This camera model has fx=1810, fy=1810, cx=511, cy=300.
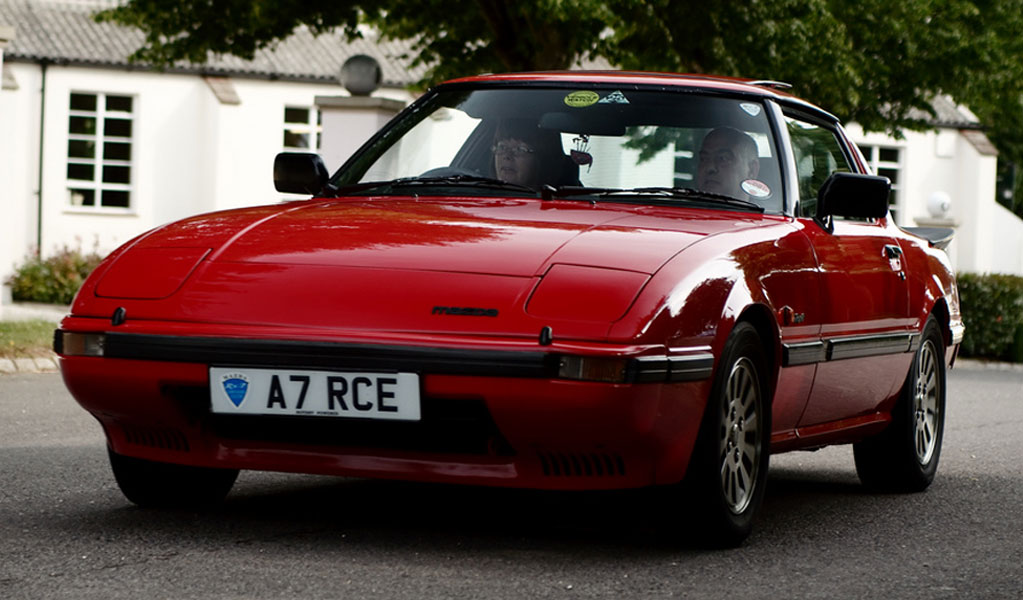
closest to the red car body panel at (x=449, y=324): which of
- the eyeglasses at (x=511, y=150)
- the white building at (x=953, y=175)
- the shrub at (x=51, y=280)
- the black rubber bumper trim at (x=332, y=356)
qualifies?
the black rubber bumper trim at (x=332, y=356)

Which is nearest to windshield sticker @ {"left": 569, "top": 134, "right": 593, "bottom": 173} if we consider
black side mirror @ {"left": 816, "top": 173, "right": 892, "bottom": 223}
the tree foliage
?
black side mirror @ {"left": 816, "top": 173, "right": 892, "bottom": 223}

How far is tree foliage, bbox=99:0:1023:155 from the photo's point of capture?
20.4 meters

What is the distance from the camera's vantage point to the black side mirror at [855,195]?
651 cm

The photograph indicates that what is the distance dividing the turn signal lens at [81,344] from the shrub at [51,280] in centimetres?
2023

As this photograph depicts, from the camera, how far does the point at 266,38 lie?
2247 cm

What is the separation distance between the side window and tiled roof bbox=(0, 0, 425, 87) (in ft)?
82.5

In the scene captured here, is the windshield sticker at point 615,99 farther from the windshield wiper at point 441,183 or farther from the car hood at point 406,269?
the car hood at point 406,269

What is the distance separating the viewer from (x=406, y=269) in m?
A: 5.20

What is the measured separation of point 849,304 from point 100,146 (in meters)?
28.5

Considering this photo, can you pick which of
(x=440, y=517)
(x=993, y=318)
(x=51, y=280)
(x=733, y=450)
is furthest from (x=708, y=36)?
(x=733, y=450)

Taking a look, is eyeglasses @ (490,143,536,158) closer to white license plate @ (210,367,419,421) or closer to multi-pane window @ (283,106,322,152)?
white license plate @ (210,367,419,421)

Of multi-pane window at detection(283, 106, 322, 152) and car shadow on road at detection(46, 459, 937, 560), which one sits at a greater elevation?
multi-pane window at detection(283, 106, 322, 152)

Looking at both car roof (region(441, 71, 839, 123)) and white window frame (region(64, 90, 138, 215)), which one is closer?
car roof (region(441, 71, 839, 123))

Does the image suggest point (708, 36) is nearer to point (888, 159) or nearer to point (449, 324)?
point (449, 324)
